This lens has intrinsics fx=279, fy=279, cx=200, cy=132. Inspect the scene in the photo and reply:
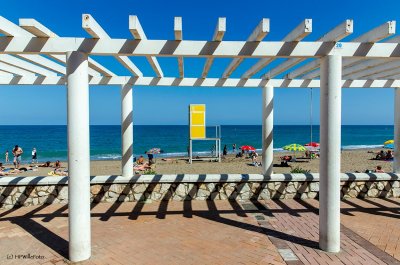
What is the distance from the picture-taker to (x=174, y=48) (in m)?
4.10

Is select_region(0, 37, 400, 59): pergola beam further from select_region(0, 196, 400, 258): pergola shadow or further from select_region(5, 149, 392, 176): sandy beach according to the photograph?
select_region(5, 149, 392, 176): sandy beach

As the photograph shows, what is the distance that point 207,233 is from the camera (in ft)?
16.1

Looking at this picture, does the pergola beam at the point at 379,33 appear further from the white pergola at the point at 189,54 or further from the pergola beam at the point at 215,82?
the pergola beam at the point at 215,82

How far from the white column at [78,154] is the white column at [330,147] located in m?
3.41

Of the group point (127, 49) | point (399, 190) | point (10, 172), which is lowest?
point (10, 172)

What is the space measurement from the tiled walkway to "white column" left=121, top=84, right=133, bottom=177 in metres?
0.96

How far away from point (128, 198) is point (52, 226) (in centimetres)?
187

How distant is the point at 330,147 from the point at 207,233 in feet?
8.20

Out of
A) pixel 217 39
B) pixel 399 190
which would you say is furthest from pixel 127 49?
pixel 399 190

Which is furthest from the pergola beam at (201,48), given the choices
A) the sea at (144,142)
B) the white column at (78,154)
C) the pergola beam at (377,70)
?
the sea at (144,142)

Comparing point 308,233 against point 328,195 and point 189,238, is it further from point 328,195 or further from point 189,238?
point 189,238

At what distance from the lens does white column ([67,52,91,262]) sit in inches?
148

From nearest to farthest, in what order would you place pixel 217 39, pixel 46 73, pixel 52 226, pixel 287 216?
1. pixel 217 39
2. pixel 52 226
3. pixel 287 216
4. pixel 46 73

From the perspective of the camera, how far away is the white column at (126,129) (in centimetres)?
682
